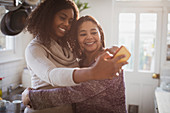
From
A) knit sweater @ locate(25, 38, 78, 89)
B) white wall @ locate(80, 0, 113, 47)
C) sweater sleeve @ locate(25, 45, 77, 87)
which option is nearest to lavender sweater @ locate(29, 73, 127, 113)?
knit sweater @ locate(25, 38, 78, 89)

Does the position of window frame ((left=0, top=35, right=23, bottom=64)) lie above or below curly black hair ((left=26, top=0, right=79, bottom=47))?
below

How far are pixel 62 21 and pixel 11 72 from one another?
→ 5.84ft

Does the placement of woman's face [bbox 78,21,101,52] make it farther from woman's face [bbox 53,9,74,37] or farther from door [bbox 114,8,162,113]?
door [bbox 114,8,162,113]

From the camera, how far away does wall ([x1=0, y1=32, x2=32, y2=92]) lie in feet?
7.98

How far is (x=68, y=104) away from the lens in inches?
45.0

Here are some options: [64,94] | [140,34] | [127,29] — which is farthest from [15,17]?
[140,34]

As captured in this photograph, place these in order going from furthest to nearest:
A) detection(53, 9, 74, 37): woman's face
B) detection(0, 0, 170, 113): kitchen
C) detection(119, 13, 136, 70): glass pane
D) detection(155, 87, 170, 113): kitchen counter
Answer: detection(119, 13, 136, 70): glass pane, detection(0, 0, 170, 113): kitchen, detection(155, 87, 170, 113): kitchen counter, detection(53, 9, 74, 37): woman's face

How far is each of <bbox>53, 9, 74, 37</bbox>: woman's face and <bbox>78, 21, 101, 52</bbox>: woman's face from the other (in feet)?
0.36

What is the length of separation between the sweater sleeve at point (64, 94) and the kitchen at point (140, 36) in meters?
2.34

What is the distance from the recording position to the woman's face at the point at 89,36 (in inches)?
47.1

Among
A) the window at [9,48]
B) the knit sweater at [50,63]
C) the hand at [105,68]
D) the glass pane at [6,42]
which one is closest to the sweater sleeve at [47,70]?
the knit sweater at [50,63]

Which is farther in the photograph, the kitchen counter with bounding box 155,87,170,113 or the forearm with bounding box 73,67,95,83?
the kitchen counter with bounding box 155,87,170,113

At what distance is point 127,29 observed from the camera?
139 inches

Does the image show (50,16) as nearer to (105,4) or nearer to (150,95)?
(105,4)
